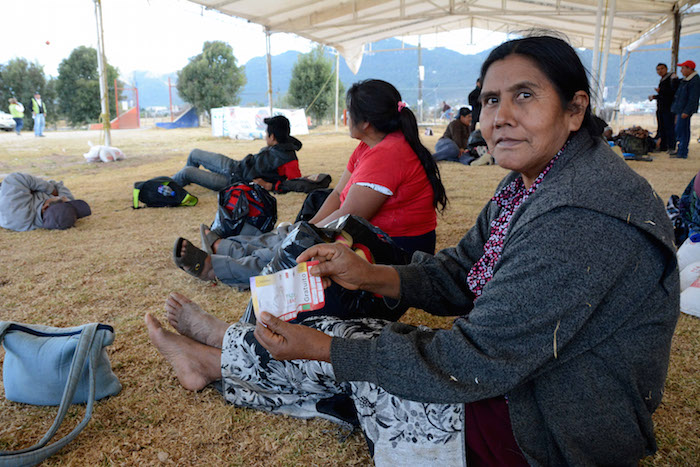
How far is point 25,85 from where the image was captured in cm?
2323

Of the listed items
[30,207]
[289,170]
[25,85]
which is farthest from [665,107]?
[25,85]

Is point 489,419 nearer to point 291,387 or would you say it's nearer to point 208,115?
point 291,387

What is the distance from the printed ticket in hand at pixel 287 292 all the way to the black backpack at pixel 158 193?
3.68 metres

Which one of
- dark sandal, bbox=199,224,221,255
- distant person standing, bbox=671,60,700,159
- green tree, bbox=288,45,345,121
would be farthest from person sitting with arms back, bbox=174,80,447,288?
green tree, bbox=288,45,345,121

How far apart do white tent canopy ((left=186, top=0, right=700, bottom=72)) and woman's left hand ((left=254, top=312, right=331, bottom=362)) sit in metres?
8.58

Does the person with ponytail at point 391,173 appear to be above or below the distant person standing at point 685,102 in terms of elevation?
below

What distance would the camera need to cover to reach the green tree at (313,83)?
21.5m

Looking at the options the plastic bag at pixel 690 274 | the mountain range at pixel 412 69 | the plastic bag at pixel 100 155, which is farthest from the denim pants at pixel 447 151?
the mountain range at pixel 412 69

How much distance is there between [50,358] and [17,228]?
2833mm

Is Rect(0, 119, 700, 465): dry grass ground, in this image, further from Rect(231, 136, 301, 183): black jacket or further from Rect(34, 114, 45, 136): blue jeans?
Rect(34, 114, 45, 136): blue jeans

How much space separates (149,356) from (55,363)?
0.44 m

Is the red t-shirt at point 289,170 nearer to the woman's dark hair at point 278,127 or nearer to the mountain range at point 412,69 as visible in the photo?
the woman's dark hair at point 278,127

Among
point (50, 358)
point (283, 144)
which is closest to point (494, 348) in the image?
point (50, 358)

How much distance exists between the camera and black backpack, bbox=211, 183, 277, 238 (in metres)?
3.24
